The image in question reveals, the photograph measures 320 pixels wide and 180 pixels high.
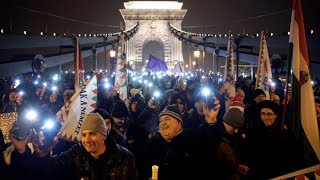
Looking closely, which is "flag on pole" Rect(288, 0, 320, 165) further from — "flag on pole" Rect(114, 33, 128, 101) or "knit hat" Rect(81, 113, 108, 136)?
"flag on pole" Rect(114, 33, 128, 101)

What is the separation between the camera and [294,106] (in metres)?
4.83

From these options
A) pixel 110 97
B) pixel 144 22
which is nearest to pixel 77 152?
pixel 110 97

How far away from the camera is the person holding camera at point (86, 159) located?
349 cm

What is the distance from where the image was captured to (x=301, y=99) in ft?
15.9

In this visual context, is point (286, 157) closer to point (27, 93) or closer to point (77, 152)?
point (77, 152)

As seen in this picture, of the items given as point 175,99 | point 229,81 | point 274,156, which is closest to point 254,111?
point 175,99

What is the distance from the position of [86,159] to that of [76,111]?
2236mm

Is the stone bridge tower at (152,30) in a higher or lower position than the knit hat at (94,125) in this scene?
higher

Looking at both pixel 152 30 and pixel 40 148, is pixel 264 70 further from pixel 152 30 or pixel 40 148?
pixel 152 30

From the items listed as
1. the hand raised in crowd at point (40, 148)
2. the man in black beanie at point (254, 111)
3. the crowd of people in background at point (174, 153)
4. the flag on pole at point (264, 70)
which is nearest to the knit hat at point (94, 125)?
the crowd of people in background at point (174, 153)

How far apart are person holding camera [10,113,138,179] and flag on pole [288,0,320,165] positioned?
2.13 metres

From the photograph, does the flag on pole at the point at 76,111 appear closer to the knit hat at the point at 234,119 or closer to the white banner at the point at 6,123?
the white banner at the point at 6,123

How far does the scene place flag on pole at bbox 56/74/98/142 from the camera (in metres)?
5.28

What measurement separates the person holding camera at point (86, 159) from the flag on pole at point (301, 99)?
83.9 inches
